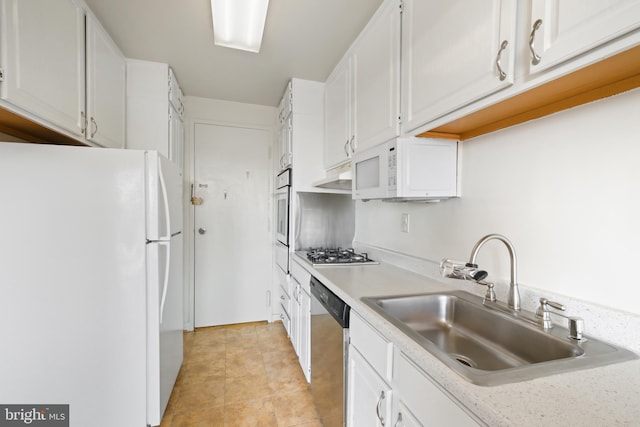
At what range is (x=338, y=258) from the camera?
2.12m

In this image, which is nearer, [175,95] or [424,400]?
[424,400]

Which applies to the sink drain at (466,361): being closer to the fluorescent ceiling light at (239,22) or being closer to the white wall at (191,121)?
the fluorescent ceiling light at (239,22)

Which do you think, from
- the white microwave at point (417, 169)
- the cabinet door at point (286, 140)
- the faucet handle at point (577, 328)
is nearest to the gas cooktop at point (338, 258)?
the white microwave at point (417, 169)

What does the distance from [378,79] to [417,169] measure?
63cm

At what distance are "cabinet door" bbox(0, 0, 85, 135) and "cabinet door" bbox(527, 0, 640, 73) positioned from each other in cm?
185

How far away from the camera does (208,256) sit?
3051 mm

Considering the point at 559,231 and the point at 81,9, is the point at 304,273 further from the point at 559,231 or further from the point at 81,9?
the point at 81,9

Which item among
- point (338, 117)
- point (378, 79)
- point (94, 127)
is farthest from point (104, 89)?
point (378, 79)

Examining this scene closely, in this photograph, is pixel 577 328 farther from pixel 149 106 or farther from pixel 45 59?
pixel 149 106

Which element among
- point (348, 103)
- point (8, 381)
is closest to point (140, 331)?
point (8, 381)

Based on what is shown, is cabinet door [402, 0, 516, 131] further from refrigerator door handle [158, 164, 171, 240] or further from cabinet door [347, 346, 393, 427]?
refrigerator door handle [158, 164, 171, 240]

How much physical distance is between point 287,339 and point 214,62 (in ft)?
8.65

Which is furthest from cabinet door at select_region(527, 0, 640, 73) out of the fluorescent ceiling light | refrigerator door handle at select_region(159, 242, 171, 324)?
refrigerator door handle at select_region(159, 242, 171, 324)

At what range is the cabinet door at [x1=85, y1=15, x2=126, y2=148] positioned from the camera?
5.46ft
